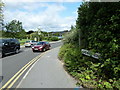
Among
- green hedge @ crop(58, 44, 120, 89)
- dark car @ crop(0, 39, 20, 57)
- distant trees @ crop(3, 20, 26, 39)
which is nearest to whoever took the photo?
green hedge @ crop(58, 44, 120, 89)

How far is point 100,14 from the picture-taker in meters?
6.39

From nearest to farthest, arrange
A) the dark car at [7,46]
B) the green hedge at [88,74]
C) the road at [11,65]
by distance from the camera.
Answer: the green hedge at [88,74], the road at [11,65], the dark car at [7,46]

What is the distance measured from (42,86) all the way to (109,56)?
2915mm

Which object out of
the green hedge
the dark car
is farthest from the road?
the green hedge

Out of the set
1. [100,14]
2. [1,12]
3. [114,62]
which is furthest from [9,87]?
[1,12]

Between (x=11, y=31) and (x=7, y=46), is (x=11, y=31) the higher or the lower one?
the higher one

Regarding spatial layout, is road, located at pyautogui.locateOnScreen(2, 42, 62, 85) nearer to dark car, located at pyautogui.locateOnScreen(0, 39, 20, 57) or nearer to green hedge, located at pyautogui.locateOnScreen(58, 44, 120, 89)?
dark car, located at pyautogui.locateOnScreen(0, 39, 20, 57)

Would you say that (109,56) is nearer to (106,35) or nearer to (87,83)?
(106,35)

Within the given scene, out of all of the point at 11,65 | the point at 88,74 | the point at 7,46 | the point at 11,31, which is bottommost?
the point at 11,65

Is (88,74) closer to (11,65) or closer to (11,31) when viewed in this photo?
(11,65)

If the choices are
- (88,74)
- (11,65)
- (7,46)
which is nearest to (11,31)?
(7,46)

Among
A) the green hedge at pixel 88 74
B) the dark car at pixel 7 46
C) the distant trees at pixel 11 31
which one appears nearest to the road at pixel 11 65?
the dark car at pixel 7 46

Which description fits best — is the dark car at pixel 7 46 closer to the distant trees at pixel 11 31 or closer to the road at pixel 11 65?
the road at pixel 11 65

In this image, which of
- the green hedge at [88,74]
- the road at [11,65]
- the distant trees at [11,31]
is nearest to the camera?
the green hedge at [88,74]
